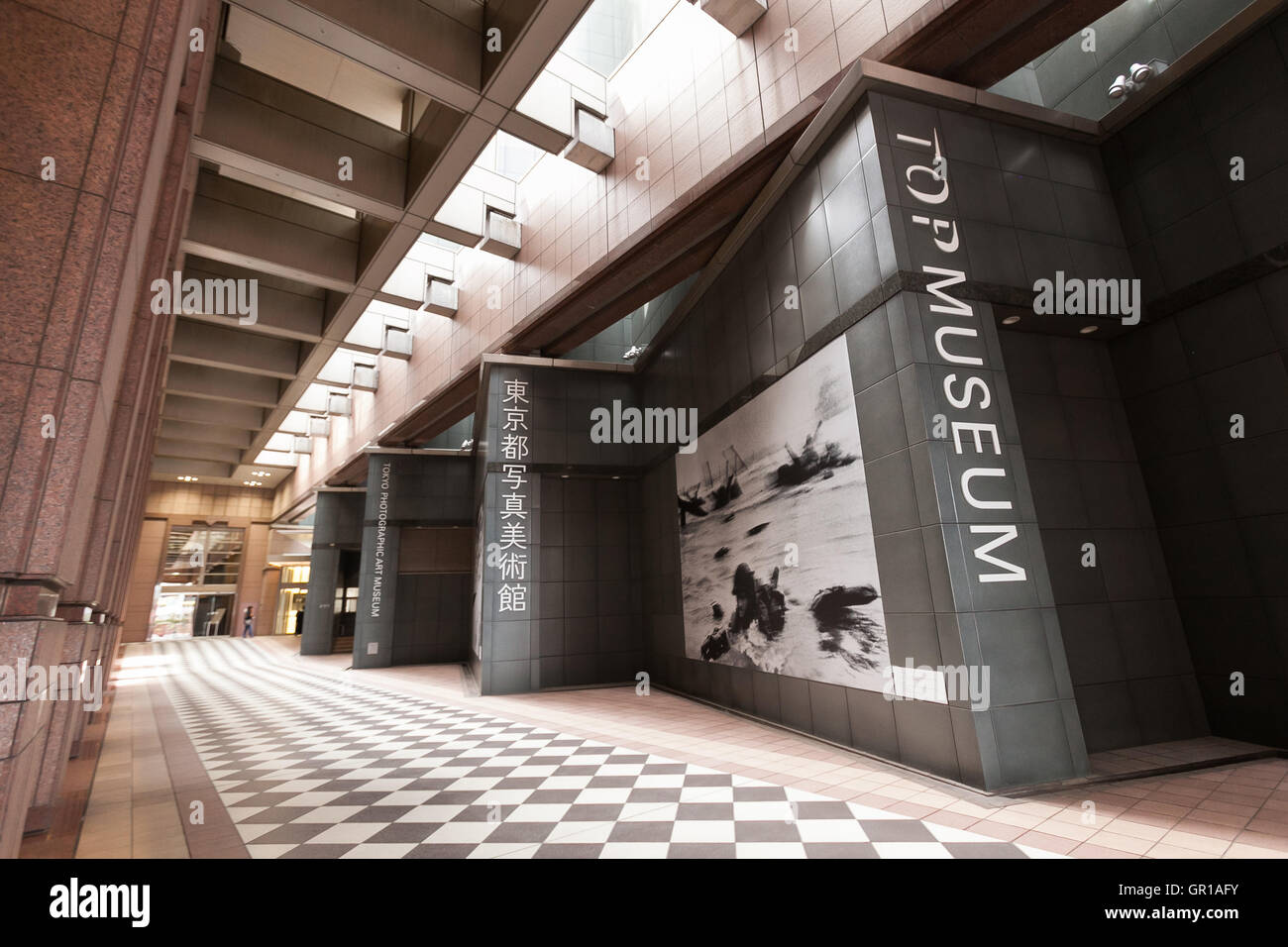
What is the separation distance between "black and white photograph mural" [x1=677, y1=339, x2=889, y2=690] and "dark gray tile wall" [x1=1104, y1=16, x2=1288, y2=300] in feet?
11.2

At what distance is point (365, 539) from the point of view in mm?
14797

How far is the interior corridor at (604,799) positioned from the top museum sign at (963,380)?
5.36 ft

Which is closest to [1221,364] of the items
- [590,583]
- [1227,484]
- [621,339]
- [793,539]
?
[1227,484]

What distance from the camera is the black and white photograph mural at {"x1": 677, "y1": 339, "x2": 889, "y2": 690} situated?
16.0 feet

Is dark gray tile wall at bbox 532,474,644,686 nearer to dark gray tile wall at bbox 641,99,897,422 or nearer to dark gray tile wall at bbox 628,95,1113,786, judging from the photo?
dark gray tile wall at bbox 641,99,897,422

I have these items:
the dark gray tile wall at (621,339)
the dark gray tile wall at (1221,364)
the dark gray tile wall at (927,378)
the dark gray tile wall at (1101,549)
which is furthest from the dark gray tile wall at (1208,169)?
the dark gray tile wall at (621,339)

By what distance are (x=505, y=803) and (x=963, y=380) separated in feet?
16.0

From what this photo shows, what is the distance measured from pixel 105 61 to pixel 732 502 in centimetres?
639

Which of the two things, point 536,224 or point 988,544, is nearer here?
point 988,544

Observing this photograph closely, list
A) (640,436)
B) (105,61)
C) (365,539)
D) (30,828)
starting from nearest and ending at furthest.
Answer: (105,61), (30,828), (640,436), (365,539)

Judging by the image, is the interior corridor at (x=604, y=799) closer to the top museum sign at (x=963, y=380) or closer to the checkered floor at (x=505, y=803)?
the checkered floor at (x=505, y=803)

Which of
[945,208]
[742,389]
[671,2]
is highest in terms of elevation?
[671,2]
